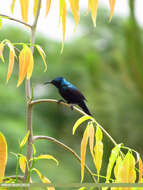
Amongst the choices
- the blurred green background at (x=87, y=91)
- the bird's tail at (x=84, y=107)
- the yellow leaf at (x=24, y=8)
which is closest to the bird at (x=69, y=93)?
the bird's tail at (x=84, y=107)

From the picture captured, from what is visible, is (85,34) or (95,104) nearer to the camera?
(95,104)

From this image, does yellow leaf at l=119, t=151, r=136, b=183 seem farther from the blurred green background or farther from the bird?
the blurred green background

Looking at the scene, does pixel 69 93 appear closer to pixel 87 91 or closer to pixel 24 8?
pixel 24 8

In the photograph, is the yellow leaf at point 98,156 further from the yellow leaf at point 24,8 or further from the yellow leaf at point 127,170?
the yellow leaf at point 24,8

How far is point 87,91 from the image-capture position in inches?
197

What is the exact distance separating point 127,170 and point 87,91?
4535 millimetres

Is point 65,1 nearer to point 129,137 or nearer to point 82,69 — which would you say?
point 129,137

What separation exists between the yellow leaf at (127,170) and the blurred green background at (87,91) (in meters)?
2.23

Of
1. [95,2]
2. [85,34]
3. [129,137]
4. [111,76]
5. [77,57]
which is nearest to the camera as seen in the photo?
[95,2]

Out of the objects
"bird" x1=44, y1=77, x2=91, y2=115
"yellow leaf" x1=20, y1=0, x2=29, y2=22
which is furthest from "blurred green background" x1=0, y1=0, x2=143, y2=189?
"yellow leaf" x1=20, y1=0, x2=29, y2=22

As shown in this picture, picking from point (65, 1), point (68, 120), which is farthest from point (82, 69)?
point (65, 1)

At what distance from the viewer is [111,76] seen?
4727mm

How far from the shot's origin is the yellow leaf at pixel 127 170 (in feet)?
1.59

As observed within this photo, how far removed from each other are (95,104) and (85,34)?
273 centimetres
